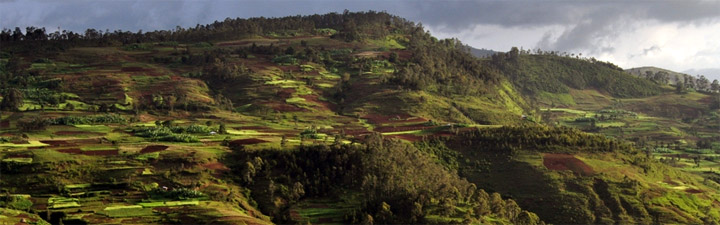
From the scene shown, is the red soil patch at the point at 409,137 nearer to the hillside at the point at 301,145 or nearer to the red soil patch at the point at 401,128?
the hillside at the point at 301,145

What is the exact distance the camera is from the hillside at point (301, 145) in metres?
56.0

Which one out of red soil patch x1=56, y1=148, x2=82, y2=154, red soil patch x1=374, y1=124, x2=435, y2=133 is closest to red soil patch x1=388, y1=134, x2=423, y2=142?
red soil patch x1=374, y1=124, x2=435, y2=133

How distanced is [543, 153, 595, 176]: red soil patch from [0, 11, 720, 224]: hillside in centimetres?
28

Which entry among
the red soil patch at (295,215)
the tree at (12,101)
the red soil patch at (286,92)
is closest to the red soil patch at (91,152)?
the red soil patch at (295,215)

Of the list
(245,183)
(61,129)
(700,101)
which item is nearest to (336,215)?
(245,183)

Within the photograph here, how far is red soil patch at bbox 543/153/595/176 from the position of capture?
7344 cm

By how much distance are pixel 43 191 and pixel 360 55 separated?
9973cm

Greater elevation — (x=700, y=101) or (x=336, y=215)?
(x=700, y=101)

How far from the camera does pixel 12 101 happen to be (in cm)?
8994

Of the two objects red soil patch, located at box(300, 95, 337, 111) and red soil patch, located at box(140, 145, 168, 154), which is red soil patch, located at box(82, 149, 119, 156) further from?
red soil patch, located at box(300, 95, 337, 111)

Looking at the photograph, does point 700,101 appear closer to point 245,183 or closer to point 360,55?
point 360,55

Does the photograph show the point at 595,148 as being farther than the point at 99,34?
No

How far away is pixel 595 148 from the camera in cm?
8050

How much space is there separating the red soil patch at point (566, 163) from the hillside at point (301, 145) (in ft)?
0.91
